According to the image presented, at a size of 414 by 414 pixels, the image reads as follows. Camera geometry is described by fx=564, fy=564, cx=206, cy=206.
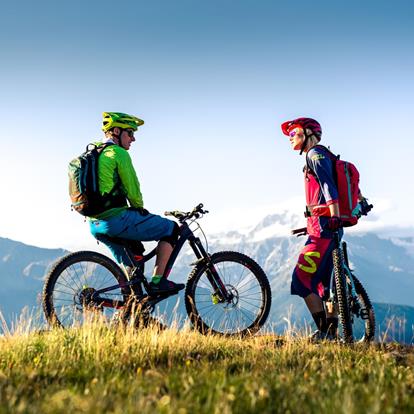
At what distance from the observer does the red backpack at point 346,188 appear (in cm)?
809

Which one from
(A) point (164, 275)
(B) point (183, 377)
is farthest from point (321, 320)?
(B) point (183, 377)

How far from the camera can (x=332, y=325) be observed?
8484 mm

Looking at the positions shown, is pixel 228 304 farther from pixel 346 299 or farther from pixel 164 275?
pixel 346 299

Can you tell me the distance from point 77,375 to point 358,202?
18.4ft

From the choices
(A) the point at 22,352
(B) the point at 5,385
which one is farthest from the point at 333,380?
(A) the point at 22,352

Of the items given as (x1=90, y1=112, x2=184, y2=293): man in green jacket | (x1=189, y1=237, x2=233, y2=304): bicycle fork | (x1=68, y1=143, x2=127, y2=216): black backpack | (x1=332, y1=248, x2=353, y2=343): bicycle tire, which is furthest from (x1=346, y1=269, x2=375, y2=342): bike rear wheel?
(x1=68, y1=143, x2=127, y2=216): black backpack

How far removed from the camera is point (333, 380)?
14.7 ft

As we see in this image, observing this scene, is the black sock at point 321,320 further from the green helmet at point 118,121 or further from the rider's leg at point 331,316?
the green helmet at point 118,121

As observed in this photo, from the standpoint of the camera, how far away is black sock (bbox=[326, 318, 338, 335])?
329 inches

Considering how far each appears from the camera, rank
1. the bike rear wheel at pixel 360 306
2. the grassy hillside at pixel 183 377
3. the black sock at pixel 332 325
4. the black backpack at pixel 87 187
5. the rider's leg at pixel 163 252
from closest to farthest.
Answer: the grassy hillside at pixel 183 377 → the black backpack at pixel 87 187 → the rider's leg at pixel 163 252 → the black sock at pixel 332 325 → the bike rear wheel at pixel 360 306

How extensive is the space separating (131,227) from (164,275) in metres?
0.86

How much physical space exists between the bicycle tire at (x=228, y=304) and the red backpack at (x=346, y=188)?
4.95ft

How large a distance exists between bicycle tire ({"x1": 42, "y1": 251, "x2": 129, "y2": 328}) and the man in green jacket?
283 millimetres

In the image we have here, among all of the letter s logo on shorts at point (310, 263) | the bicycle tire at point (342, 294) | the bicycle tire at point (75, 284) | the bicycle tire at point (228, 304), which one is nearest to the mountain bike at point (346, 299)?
the bicycle tire at point (342, 294)
